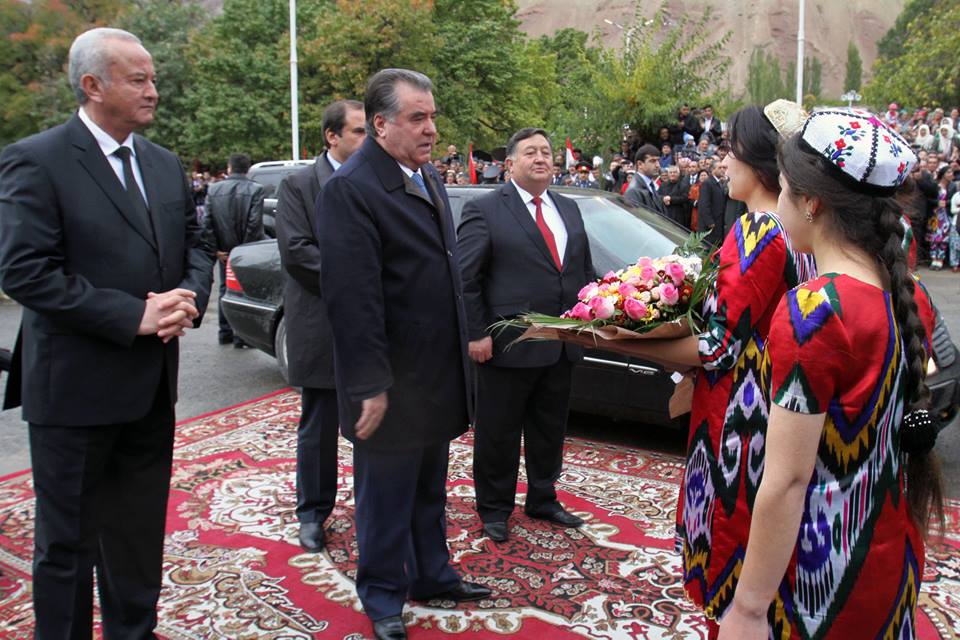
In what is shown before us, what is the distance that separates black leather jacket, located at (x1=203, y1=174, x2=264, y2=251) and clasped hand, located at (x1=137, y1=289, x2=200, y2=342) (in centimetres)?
578

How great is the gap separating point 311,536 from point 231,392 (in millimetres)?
3440

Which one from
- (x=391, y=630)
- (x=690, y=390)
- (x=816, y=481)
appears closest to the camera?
(x=816, y=481)

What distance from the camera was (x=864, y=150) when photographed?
164cm

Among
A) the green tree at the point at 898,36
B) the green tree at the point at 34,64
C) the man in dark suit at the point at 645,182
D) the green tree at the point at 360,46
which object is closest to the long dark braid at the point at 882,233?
the man in dark suit at the point at 645,182

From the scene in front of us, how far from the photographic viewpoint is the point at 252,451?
5.61m

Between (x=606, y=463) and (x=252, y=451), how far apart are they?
2406mm

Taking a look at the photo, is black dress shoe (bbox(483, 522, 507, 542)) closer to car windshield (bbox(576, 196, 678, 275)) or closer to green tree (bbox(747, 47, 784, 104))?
car windshield (bbox(576, 196, 678, 275))

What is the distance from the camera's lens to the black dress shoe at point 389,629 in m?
3.19

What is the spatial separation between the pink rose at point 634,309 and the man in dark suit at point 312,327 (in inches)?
71.1

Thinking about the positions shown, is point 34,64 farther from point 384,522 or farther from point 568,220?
point 384,522

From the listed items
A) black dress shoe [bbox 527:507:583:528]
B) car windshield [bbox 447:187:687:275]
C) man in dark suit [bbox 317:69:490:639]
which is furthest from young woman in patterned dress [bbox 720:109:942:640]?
car windshield [bbox 447:187:687:275]

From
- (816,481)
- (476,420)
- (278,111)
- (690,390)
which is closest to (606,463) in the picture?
(476,420)

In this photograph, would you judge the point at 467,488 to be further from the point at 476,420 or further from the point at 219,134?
the point at 219,134

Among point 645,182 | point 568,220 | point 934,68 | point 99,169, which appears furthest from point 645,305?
point 934,68
